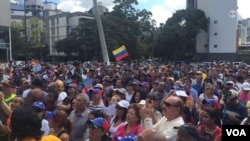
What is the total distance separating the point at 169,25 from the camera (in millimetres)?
70312

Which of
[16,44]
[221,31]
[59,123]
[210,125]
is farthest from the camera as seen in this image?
[16,44]

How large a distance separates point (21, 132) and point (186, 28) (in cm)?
6802

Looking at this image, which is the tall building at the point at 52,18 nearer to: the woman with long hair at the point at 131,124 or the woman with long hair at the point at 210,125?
the woman with long hair at the point at 131,124

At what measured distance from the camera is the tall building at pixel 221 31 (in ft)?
236

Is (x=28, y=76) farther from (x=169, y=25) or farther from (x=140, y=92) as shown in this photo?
(x=169, y=25)

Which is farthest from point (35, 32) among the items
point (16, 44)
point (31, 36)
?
point (16, 44)

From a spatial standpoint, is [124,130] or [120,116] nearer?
[124,130]

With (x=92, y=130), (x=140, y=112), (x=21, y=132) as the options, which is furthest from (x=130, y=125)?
(x=21, y=132)

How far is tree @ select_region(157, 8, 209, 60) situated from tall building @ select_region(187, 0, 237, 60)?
76.8 inches

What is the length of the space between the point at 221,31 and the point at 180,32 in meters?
8.48

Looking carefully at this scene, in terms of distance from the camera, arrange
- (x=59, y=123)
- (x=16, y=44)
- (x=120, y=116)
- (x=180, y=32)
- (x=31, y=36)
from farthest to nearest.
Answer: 1. (x=31, y=36)
2. (x=16, y=44)
3. (x=180, y=32)
4. (x=120, y=116)
5. (x=59, y=123)

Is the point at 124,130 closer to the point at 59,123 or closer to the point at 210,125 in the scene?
the point at 59,123

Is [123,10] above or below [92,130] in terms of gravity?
above

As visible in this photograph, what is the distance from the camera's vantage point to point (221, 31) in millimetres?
72188
